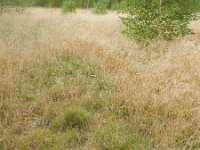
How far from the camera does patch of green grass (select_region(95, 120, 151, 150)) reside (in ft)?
14.6

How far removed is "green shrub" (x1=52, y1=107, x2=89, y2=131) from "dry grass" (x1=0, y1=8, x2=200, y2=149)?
17 centimetres

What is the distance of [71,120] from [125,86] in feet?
4.42

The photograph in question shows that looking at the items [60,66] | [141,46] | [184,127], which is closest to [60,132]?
[184,127]

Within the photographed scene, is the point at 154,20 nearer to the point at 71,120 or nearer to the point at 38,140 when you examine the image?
the point at 71,120

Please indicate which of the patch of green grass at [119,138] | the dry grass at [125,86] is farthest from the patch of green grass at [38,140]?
the patch of green grass at [119,138]

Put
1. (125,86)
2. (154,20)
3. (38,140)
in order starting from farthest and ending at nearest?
(154,20) < (125,86) < (38,140)

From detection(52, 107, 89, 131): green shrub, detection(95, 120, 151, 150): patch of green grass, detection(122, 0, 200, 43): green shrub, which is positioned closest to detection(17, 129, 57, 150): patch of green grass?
detection(52, 107, 89, 131): green shrub

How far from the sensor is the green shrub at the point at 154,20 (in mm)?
9930

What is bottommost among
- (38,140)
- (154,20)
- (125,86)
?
(38,140)

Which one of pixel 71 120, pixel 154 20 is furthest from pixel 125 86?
pixel 154 20

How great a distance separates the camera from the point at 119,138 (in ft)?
15.1

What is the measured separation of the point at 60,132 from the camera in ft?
15.8

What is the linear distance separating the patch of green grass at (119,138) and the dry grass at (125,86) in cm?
9

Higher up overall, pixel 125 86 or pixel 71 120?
pixel 125 86
